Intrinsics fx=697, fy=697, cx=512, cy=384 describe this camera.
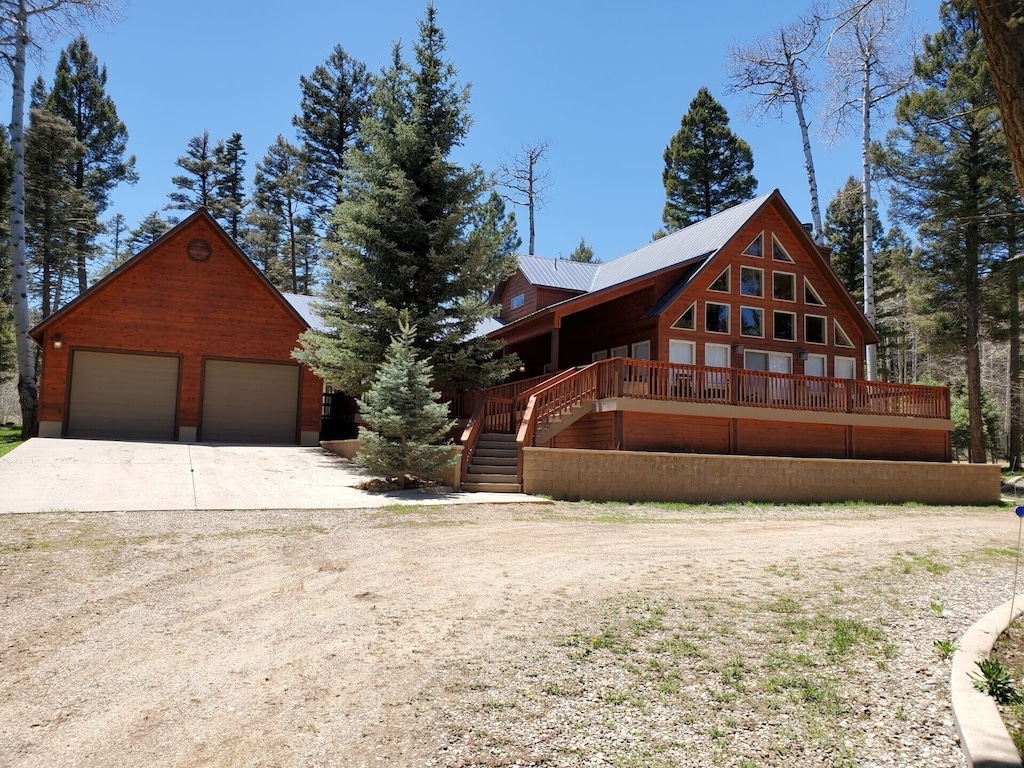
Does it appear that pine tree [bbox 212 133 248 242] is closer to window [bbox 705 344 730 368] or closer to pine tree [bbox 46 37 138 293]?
pine tree [bbox 46 37 138 293]

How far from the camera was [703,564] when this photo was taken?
25.1ft

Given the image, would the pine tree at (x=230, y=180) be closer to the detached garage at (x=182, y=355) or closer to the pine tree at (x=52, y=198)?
the pine tree at (x=52, y=198)

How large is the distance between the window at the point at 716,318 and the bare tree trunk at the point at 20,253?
20.1 meters

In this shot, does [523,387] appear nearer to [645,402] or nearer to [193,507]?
[645,402]

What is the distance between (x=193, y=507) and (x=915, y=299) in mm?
29184

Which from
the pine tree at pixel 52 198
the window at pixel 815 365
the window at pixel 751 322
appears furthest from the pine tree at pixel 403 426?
the pine tree at pixel 52 198

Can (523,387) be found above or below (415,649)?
above

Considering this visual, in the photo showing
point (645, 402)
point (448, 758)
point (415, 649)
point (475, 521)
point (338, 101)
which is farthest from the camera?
point (338, 101)

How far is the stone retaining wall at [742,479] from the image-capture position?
1354 cm

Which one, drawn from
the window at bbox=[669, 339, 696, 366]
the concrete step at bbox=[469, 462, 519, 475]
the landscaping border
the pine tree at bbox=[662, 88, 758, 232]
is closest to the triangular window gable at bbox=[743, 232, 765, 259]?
the window at bbox=[669, 339, 696, 366]

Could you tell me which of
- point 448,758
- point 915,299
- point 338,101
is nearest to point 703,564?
point 448,758

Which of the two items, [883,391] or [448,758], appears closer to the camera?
[448,758]

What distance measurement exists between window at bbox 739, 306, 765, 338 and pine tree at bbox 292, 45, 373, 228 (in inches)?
1006

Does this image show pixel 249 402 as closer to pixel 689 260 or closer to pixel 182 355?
pixel 182 355
